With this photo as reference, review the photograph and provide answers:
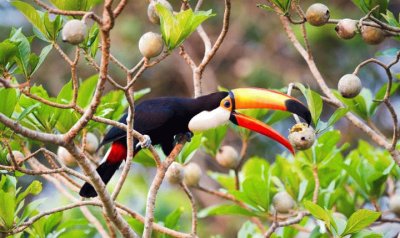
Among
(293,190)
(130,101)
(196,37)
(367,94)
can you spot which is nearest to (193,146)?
(293,190)

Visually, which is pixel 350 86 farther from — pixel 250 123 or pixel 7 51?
pixel 7 51

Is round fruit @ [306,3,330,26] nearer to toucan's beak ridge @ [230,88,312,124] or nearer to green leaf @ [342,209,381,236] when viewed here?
toucan's beak ridge @ [230,88,312,124]

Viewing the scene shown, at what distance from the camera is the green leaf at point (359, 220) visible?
2.08 meters

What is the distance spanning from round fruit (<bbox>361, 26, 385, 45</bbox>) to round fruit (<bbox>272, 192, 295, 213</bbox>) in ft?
1.86

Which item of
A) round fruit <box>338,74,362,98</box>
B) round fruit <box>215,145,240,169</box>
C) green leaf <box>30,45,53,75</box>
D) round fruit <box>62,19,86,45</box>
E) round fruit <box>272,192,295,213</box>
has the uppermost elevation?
round fruit <box>62,19,86,45</box>

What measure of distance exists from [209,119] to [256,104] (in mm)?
198

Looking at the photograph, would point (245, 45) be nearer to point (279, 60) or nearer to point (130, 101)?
point (279, 60)

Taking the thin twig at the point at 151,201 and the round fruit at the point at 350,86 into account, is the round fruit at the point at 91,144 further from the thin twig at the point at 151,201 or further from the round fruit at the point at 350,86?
the round fruit at the point at 350,86

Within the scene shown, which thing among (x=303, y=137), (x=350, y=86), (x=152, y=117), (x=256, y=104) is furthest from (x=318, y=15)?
(x=152, y=117)

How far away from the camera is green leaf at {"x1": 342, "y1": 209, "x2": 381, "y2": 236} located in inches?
82.0

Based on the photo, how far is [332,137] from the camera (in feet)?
8.73

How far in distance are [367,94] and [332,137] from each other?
0.68 feet

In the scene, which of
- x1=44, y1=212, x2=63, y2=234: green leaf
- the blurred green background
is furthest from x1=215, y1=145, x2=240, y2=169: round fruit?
the blurred green background

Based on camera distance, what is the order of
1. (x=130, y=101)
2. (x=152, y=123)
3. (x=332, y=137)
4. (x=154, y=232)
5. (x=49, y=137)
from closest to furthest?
(x=49, y=137)
(x=130, y=101)
(x=154, y=232)
(x=332, y=137)
(x=152, y=123)
